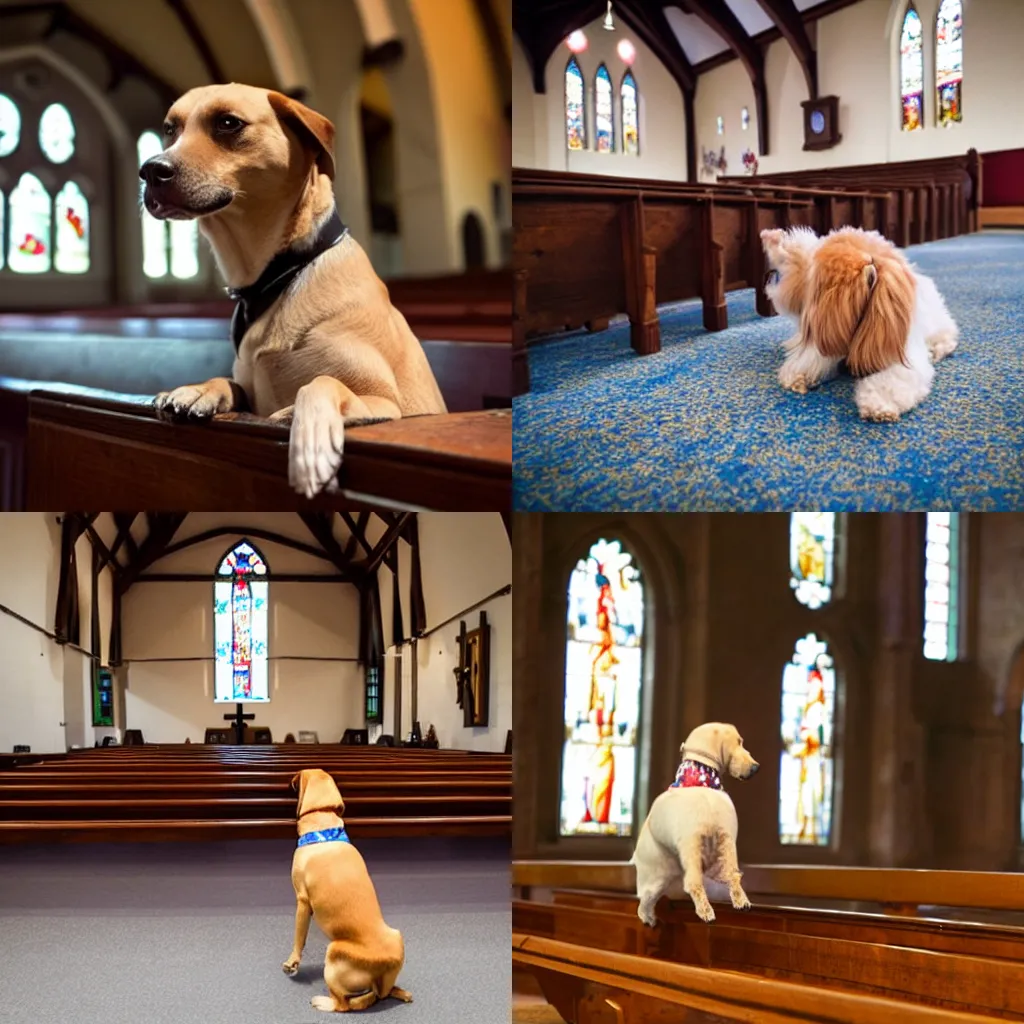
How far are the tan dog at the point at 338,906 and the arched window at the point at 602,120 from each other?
1.56 meters

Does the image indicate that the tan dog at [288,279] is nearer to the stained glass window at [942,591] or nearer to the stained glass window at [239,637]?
the stained glass window at [239,637]

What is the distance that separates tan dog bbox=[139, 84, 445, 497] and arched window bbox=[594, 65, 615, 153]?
632mm

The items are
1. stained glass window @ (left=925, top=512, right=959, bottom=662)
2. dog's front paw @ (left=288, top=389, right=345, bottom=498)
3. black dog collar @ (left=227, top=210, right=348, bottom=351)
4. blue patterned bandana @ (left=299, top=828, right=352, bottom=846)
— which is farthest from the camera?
stained glass window @ (left=925, top=512, right=959, bottom=662)

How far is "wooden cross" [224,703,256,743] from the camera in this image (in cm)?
279

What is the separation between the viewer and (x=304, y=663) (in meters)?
2.81

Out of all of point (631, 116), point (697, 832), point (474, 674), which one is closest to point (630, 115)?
point (631, 116)

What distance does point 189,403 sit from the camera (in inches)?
92.2

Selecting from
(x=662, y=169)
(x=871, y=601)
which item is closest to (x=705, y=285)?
(x=662, y=169)

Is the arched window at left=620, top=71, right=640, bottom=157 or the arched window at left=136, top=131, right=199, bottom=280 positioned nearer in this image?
the arched window at left=136, top=131, right=199, bottom=280

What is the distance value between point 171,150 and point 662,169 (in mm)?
1113

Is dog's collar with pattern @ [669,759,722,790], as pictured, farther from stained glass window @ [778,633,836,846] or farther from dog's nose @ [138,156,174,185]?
stained glass window @ [778,633,836,846]

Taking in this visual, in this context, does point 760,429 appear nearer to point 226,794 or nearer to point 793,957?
point 793,957

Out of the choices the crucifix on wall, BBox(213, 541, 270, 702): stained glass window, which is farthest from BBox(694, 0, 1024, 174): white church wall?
BBox(213, 541, 270, 702): stained glass window

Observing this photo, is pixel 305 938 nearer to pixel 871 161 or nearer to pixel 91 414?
pixel 91 414
